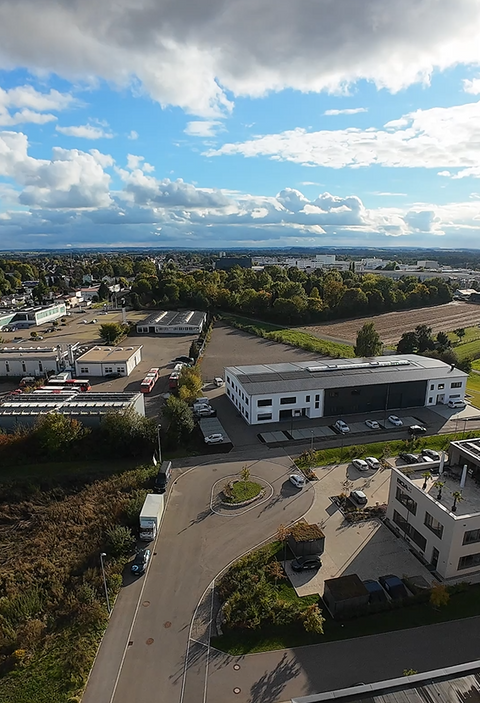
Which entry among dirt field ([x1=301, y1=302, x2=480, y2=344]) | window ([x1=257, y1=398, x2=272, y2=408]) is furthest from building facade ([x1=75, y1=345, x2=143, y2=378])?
dirt field ([x1=301, y1=302, x2=480, y2=344])

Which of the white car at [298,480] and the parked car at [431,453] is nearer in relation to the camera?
the white car at [298,480]

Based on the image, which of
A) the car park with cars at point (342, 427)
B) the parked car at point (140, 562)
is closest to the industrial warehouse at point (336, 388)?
the car park with cars at point (342, 427)

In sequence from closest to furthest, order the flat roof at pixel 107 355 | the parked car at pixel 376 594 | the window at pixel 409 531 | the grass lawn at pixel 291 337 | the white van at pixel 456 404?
the parked car at pixel 376 594 → the window at pixel 409 531 → the white van at pixel 456 404 → the flat roof at pixel 107 355 → the grass lawn at pixel 291 337

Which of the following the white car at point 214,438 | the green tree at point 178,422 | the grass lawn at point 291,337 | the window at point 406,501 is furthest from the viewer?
the grass lawn at point 291,337

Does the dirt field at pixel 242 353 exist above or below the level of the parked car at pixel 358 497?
below

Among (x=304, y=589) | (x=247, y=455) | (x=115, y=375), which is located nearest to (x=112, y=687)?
(x=304, y=589)

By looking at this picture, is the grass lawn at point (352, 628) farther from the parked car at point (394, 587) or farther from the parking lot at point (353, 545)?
the parking lot at point (353, 545)
